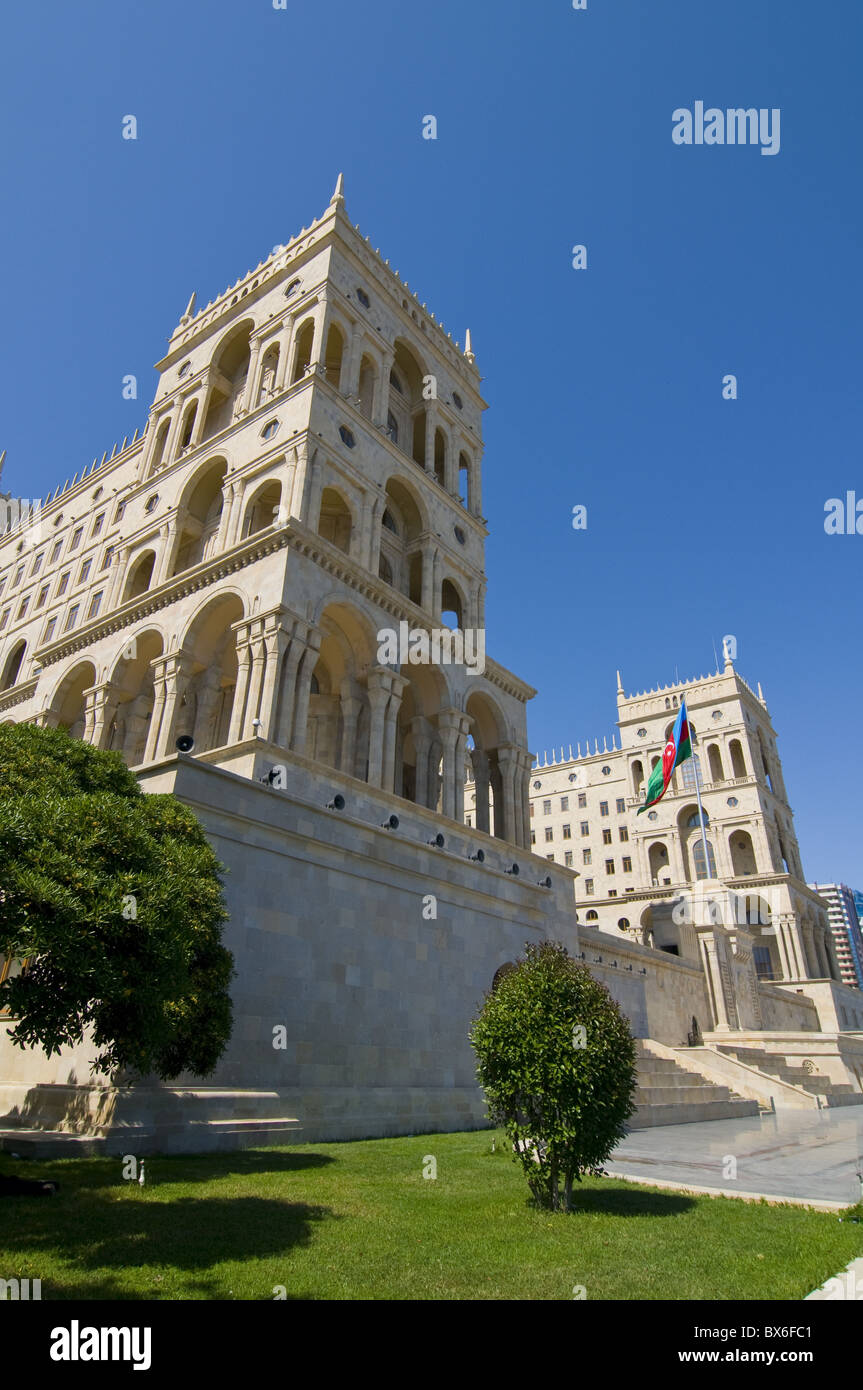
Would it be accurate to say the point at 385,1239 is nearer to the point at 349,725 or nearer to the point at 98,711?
the point at 349,725

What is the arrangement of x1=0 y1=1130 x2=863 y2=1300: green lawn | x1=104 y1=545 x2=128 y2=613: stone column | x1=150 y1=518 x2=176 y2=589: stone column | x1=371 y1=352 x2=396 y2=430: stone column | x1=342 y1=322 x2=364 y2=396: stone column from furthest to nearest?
x1=104 y1=545 x2=128 y2=613: stone column → x1=371 y1=352 x2=396 y2=430: stone column → x1=342 y1=322 x2=364 y2=396: stone column → x1=150 y1=518 x2=176 y2=589: stone column → x1=0 y1=1130 x2=863 y2=1300: green lawn

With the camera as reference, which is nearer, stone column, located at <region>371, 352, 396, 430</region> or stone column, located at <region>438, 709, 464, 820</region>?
stone column, located at <region>438, 709, 464, 820</region>

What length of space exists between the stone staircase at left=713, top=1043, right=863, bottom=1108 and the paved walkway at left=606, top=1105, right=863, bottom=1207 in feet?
35.5

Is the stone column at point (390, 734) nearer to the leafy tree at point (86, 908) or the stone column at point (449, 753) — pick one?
the stone column at point (449, 753)

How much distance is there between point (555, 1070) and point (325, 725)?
2120 cm

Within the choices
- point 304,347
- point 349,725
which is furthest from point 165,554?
point 349,725

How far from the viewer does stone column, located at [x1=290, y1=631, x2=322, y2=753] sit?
76.5ft

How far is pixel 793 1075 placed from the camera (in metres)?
36.0

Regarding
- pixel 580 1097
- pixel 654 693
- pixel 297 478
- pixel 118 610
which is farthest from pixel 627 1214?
pixel 654 693

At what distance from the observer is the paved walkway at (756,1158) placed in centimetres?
1223

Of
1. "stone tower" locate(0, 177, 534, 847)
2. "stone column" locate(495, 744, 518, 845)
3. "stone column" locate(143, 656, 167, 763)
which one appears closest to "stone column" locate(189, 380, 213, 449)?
"stone tower" locate(0, 177, 534, 847)

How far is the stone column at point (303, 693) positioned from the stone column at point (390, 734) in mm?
3697

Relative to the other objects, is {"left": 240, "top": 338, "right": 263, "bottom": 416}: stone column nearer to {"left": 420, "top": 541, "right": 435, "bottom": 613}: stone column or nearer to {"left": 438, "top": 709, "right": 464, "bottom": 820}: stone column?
{"left": 420, "top": 541, "right": 435, "bottom": 613}: stone column

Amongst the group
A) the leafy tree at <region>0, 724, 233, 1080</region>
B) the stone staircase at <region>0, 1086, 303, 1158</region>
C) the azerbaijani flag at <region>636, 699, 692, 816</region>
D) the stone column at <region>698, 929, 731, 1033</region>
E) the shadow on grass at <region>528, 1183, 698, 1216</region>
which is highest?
the azerbaijani flag at <region>636, 699, 692, 816</region>
